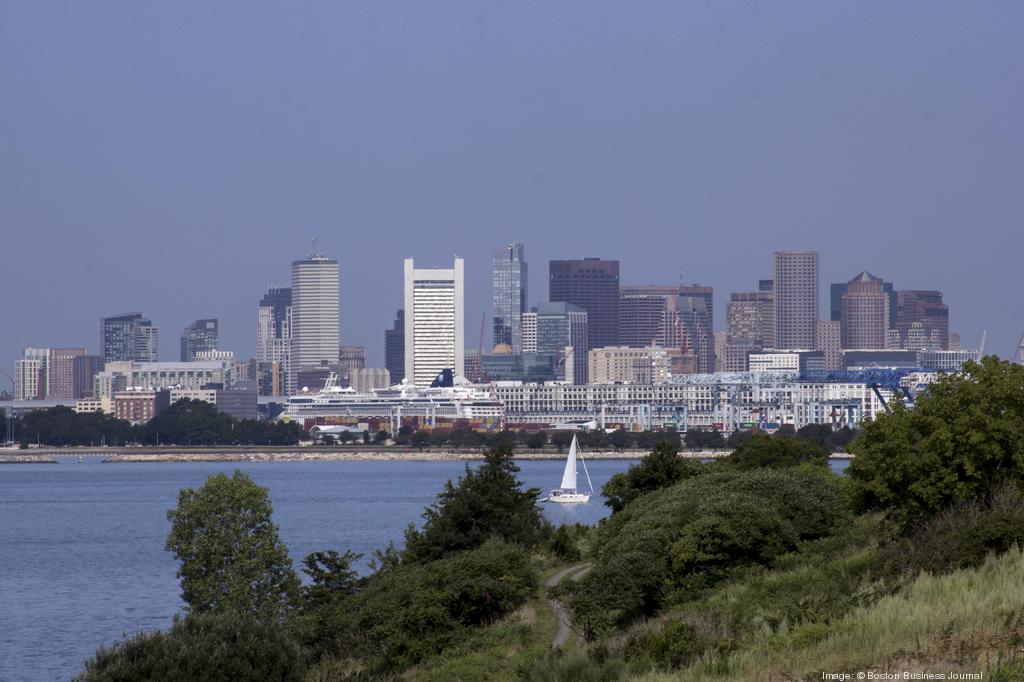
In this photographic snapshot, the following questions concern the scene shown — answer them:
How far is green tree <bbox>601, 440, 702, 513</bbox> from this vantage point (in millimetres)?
39594

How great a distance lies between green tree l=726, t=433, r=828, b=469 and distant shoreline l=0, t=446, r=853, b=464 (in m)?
92.4

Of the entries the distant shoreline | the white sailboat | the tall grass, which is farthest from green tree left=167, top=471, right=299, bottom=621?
the distant shoreline

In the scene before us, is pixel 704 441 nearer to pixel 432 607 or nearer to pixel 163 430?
pixel 163 430

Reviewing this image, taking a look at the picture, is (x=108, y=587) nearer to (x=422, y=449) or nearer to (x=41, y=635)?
(x=41, y=635)

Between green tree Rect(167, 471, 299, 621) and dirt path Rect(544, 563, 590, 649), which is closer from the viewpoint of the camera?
dirt path Rect(544, 563, 590, 649)

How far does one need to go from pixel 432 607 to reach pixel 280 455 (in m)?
131

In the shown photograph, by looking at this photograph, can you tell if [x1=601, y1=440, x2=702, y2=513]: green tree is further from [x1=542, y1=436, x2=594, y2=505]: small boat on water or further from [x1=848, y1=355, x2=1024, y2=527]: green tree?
[x1=542, y1=436, x2=594, y2=505]: small boat on water

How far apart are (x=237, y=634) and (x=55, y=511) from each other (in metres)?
61.3

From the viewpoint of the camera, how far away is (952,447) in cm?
2445

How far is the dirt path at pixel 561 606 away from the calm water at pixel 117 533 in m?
8.18

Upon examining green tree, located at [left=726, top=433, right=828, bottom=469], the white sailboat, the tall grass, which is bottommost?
the white sailboat

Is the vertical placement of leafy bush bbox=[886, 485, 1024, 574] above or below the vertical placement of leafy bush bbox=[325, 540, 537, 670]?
above

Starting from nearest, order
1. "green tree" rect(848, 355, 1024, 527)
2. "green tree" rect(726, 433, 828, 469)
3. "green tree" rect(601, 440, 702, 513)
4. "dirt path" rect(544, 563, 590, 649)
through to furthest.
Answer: "green tree" rect(848, 355, 1024, 527), "dirt path" rect(544, 563, 590, 649), "green tree" rect(601, 440, 702, 513), "green tree" rect(726, 433, 828, 469)

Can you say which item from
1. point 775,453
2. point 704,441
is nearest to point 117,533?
point 775,453
